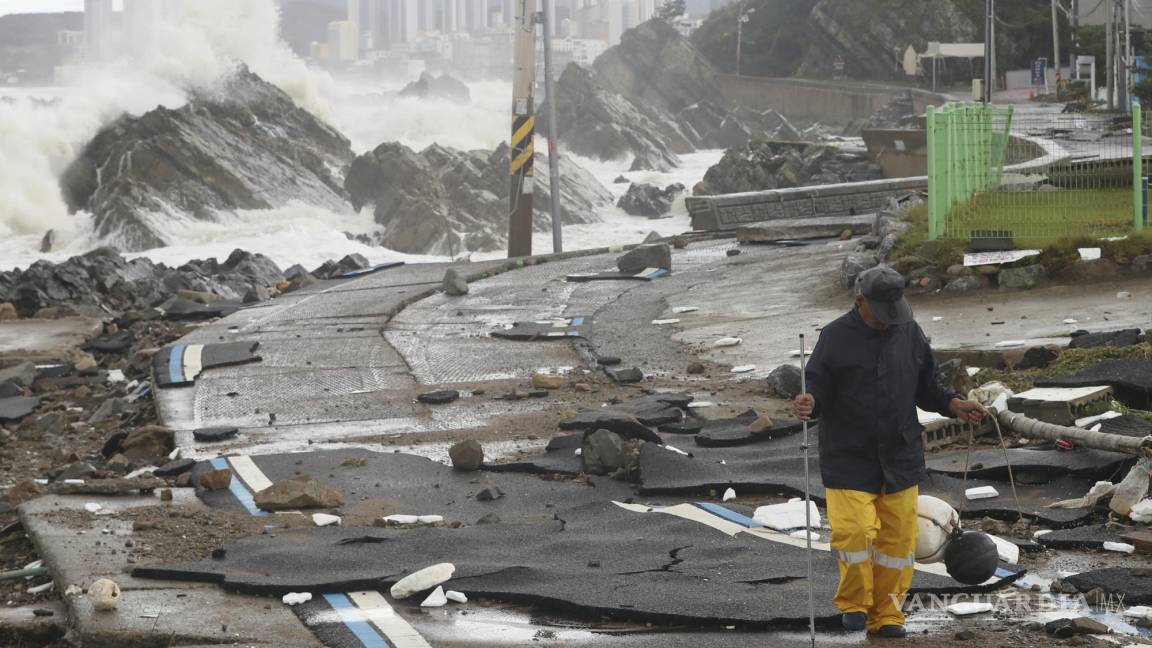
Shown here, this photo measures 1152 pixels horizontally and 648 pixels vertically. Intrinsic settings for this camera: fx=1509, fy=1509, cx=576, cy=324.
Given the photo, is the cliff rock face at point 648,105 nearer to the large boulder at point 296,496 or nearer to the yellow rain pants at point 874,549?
the large boulder at point 296,496

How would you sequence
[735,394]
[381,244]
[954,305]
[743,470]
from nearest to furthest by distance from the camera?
[743,470] → [735,394] → [954,305] → [381,244]

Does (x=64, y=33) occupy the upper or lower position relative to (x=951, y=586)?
upper

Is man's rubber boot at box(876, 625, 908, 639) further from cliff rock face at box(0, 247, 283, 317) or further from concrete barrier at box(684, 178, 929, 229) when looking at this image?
concrete barrier at box(684, 178, 929, 229)

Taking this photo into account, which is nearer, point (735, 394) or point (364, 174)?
point (735, 394)

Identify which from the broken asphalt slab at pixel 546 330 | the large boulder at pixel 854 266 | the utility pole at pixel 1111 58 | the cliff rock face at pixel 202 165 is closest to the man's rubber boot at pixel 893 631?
the broken asphalt slab at pixel 546 330

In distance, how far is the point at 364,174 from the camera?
146ft

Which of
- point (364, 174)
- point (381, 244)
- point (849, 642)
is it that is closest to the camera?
point (849, 642)

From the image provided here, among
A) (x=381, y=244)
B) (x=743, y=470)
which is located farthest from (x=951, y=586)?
(x=381, y=244)

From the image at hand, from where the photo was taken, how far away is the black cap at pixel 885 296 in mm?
5934

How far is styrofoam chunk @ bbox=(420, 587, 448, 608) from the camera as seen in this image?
6668 millimetres

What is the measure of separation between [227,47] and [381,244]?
67.1 feet

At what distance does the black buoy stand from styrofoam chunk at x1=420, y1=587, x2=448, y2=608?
7.20 feet

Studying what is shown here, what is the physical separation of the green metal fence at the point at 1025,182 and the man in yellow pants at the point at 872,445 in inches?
413

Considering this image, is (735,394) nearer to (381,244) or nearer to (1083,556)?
(1083,556)
